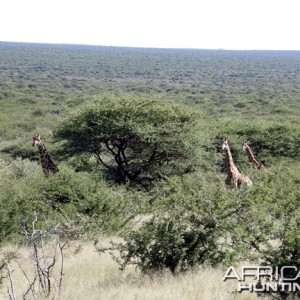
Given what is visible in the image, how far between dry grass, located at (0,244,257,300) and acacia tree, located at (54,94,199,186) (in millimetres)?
6982

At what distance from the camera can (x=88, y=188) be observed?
41.0ft

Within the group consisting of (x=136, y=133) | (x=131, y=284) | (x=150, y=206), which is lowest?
(x=131, y=284)

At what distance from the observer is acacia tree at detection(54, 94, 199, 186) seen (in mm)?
16000

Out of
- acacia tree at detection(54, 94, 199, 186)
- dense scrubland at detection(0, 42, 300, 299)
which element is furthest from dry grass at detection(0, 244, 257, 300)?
acacia tree at detection(54, 94, 199, 186)

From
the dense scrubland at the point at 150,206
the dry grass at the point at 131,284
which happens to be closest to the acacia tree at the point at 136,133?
the dense scrubland at the point at 150,206

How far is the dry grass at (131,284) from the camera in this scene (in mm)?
6359

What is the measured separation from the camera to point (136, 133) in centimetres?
1568

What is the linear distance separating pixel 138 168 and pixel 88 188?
456 centimetres

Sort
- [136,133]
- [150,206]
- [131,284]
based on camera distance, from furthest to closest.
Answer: [136,133]
[150,206]
[131,284]

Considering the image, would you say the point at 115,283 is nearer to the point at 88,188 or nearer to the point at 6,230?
the point at 6,230

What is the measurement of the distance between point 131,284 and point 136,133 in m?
8.67

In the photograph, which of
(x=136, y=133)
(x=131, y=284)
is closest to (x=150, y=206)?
(x=131, y=284)

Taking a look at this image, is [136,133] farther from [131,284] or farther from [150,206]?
[131,284]

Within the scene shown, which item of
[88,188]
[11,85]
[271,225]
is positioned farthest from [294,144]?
[11,85]
